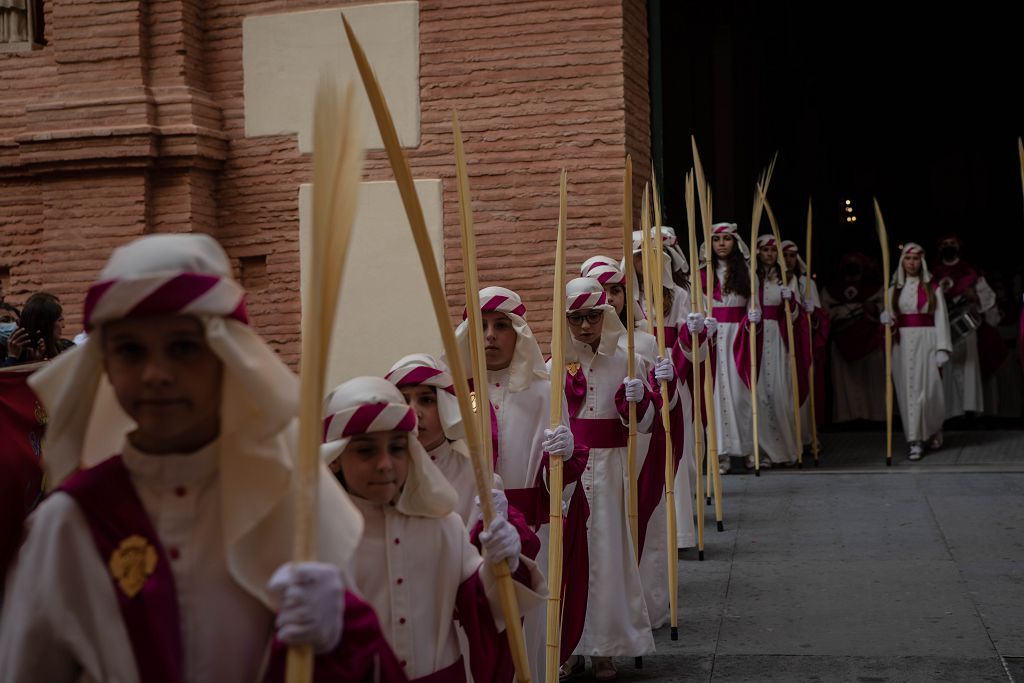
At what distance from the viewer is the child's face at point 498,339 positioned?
616cm

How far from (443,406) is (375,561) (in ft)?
4.02

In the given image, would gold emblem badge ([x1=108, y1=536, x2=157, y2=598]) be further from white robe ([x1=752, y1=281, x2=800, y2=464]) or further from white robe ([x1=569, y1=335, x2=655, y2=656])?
white robe ([x1=752, y1=281, x2=800, y2=464])

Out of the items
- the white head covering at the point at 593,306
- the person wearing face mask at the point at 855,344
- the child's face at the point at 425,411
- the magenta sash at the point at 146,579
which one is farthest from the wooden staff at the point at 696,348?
the person wearing face mask at the point at 855,344

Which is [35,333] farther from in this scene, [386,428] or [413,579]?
[413,579]

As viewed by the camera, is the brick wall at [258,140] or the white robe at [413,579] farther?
the brick wall at [258,140]

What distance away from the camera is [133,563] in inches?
100.0

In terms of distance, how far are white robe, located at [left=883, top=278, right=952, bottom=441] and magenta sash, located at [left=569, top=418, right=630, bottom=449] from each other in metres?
7.82

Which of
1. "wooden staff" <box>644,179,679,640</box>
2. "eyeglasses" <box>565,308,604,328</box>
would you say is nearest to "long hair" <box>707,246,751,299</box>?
"wooden staff" <box>644,179,679,640</box>

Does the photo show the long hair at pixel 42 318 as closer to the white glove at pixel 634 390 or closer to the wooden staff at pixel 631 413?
the wooden staff at pixel 631 413

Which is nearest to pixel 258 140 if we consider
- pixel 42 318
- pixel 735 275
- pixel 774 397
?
pixel 735 275

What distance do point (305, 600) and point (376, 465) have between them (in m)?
1.39

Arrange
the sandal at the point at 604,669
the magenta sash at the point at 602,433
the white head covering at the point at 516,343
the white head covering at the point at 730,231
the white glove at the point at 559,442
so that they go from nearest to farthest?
1. the white glove at the point at 559,442
2. the white head covering at the point at 516,343
3. the sandal at the point at 604,669
4. the magenta sash at the point at 602,433
5. the white head covering at the point at 730,231

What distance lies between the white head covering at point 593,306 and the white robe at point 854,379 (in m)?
10.1

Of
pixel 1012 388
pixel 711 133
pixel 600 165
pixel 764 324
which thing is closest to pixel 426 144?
pixel 600 165
